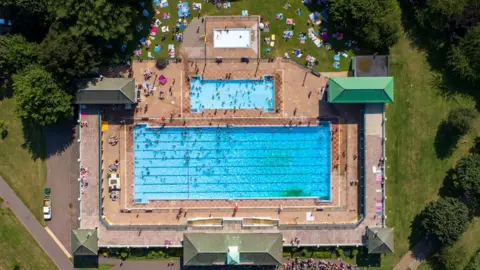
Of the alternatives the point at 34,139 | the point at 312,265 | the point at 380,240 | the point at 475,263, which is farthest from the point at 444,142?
the point at 34,139

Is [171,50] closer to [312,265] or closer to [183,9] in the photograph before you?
[183,9]

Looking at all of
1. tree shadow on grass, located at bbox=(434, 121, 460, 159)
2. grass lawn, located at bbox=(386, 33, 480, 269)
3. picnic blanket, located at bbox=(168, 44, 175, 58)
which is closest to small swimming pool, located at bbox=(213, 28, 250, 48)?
picnic blanket, located at bbox=(168, 44, 175, 58)

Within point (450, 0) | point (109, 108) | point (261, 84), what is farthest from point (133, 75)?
point (450, 0)

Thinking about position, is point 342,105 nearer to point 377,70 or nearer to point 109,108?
point 377,70

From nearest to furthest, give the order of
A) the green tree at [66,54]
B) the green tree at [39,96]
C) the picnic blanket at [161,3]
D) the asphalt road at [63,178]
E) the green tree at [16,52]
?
the green tree at [66,54], the green tree at [39,96], the green tree at [16,52], the picnic blanket at [161,3], the asphalt road at [63,178]

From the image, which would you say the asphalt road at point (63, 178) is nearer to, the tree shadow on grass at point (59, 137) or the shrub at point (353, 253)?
the tree shadow on grass at point (59, 137)

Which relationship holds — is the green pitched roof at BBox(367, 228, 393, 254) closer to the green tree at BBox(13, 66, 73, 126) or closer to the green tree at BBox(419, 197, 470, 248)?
the green tree at BBox(419, 197, 470, 248)

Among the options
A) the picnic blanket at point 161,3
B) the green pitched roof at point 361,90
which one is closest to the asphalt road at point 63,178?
the picnic blanket at point 161,3

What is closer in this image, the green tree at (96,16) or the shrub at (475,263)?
the green tree at (96,16)
